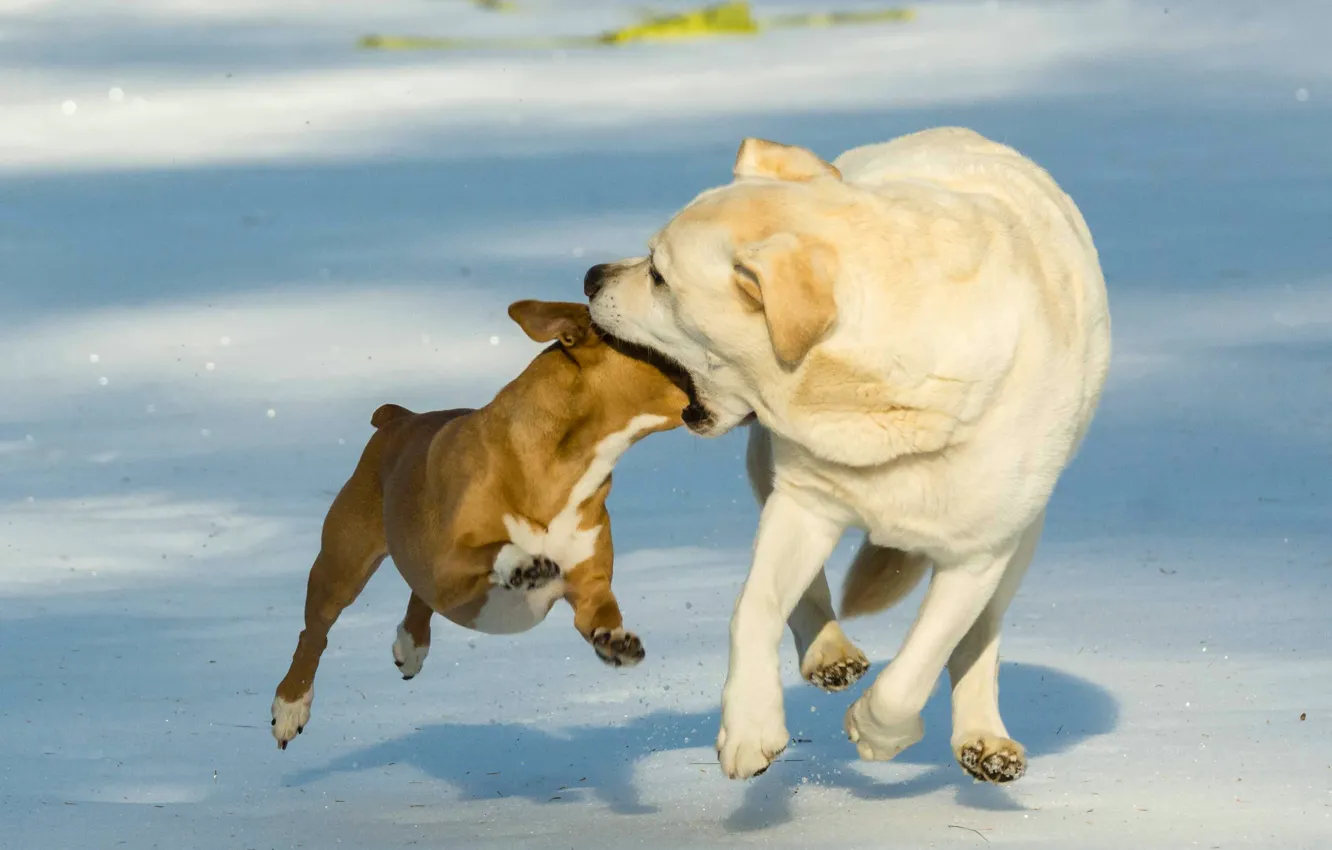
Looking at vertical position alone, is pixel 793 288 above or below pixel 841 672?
above

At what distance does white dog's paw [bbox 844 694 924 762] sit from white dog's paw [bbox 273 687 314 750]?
1950 mm

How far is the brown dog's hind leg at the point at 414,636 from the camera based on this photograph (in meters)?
7.27

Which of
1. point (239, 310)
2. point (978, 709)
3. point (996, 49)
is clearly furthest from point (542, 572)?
point (996, 49)

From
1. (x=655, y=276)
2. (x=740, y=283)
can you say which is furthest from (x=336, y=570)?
(x=740, y=283)

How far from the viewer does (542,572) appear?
6379mm

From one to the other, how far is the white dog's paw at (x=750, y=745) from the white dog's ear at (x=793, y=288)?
3.34 feet

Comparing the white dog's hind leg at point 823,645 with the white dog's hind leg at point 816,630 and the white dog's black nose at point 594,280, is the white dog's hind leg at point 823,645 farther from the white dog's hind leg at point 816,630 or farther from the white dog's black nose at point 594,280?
the white dog's black nose at point 594,280

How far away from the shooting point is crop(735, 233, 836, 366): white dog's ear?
5254mm

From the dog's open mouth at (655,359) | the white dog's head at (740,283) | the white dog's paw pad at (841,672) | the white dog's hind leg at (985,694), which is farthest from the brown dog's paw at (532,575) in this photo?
the white dog's hind leg at (985,694)

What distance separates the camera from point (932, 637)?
19.6ft

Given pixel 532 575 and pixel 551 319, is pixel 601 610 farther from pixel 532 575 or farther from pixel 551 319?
pixel 551 319

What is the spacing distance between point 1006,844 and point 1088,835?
0.85 feet

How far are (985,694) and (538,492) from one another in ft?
4.72

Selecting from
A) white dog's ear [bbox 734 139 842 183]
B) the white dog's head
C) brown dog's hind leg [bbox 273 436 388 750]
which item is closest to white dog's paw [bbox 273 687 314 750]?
brown dog's hind leg [bbox 273 436 388 750]
